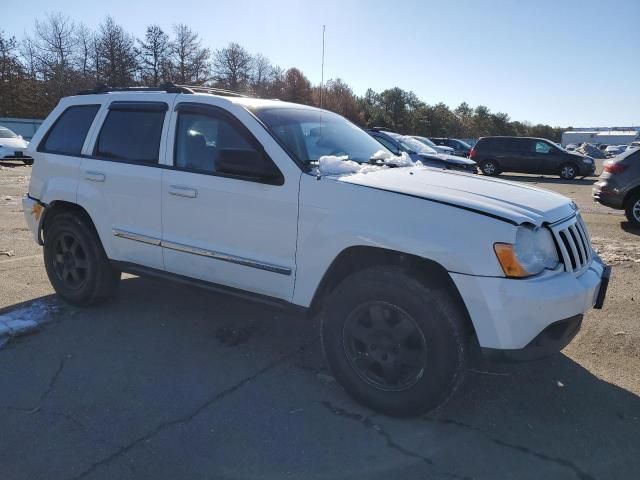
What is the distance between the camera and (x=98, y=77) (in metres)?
53.6

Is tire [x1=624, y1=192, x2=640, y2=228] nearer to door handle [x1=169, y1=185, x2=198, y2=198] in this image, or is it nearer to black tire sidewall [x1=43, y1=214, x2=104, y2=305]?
door handle [x1=169, y1=185, x2=198, y2=198]

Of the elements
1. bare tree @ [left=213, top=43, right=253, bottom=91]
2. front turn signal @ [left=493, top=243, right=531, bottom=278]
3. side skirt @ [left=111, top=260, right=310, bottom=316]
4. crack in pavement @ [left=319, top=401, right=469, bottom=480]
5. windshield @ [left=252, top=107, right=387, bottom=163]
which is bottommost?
crack in pavement @ [left=319, top=401, right=469, bottom=480]

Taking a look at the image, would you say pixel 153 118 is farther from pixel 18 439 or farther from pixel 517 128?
pixel 517 128

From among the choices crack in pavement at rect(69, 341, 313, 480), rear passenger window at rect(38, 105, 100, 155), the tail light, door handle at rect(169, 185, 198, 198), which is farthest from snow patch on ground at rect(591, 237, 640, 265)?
rear passenger window at rect(38, 105, 100, 155)

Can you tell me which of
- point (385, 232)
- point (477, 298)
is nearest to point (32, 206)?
point (385, 232)

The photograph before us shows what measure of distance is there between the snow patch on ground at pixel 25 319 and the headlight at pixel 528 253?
382cm

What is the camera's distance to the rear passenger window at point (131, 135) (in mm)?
4164

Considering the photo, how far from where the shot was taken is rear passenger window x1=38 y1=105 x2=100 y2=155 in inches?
183

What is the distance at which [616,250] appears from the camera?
23.4 ft

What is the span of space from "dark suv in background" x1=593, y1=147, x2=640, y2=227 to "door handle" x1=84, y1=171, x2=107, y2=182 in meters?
8.78

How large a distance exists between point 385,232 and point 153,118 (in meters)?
2.35

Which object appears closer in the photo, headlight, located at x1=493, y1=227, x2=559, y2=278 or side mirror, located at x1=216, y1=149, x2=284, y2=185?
headlight, located at x1=493, y1=227, x2=559, y2=278

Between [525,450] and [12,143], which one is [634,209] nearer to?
Answer: [525,450]

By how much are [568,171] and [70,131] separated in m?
20.3
